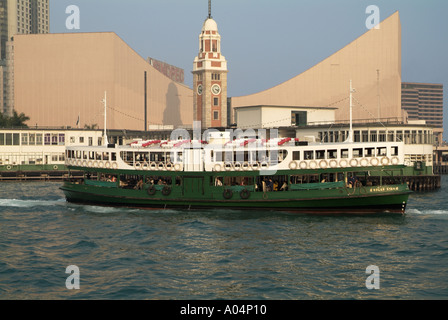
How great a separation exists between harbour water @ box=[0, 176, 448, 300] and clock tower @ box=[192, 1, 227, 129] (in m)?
62.1

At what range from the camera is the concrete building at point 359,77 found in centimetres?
11575

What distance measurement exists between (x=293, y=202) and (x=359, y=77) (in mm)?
85980

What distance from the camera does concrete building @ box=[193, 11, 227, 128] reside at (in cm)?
9812

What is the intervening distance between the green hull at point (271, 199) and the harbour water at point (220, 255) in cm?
94

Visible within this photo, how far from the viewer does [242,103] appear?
388 ft

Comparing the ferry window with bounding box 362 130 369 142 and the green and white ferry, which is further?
the ferry window with bounding box 362 130 369 142

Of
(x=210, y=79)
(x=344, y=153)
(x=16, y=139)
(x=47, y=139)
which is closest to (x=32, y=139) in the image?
(x=47, y=139)

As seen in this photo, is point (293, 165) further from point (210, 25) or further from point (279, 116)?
point (210, 25)

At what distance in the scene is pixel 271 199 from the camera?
36.9 metres

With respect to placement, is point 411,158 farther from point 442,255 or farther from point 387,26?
point 387,26

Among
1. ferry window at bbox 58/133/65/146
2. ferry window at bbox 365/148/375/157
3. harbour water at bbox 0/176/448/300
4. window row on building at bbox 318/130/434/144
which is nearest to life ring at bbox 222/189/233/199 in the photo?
harbour water at bbox 0/176/448/300

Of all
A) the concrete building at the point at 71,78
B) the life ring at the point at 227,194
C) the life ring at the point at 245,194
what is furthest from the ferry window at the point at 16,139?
the life ring at the point at 245,194

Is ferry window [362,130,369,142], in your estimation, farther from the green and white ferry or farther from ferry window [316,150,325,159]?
ferry window [316,150,325,159]

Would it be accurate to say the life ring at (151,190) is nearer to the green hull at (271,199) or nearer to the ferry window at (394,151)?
the green hull at (271,199)
